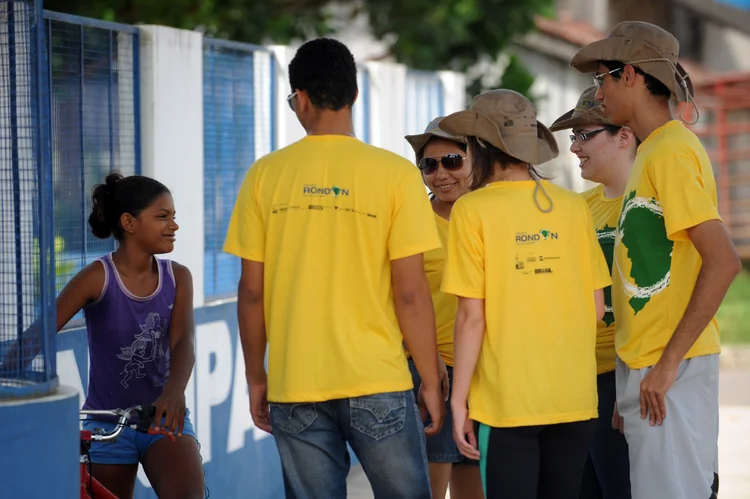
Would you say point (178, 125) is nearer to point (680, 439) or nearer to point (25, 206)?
point (25, 206)

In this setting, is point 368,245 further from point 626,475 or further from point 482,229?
point 626,475

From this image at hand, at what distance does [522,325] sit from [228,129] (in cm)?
319

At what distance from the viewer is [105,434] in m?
3.90

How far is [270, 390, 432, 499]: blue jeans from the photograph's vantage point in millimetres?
3420

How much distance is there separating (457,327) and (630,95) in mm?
945

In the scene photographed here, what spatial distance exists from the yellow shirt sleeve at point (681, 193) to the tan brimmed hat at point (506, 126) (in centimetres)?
36

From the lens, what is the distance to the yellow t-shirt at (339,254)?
340 cm

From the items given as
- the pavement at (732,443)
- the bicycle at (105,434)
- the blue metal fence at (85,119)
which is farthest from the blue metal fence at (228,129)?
the bicycle at (105,434)

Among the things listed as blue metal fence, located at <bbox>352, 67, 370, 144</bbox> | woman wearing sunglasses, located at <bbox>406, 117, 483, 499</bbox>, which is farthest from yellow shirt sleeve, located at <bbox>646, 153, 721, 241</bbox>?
blue metal fence, located at <bbox>352, 67, 370, 144</bbox>

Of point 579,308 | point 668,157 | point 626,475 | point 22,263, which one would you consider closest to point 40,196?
point 22,263

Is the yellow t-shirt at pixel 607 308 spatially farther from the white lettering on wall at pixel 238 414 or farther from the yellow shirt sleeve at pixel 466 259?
the white lettering on wall at pixel 238 414

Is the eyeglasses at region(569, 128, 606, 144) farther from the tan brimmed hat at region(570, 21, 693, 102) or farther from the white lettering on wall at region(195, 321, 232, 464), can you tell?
the white lettering on wall at region(195, 321, 232, 464)

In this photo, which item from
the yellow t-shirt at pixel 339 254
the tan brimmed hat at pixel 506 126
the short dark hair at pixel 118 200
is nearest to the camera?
the yellow t-shirt at pixel 339 254

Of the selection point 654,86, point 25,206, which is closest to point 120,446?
point 25,206
